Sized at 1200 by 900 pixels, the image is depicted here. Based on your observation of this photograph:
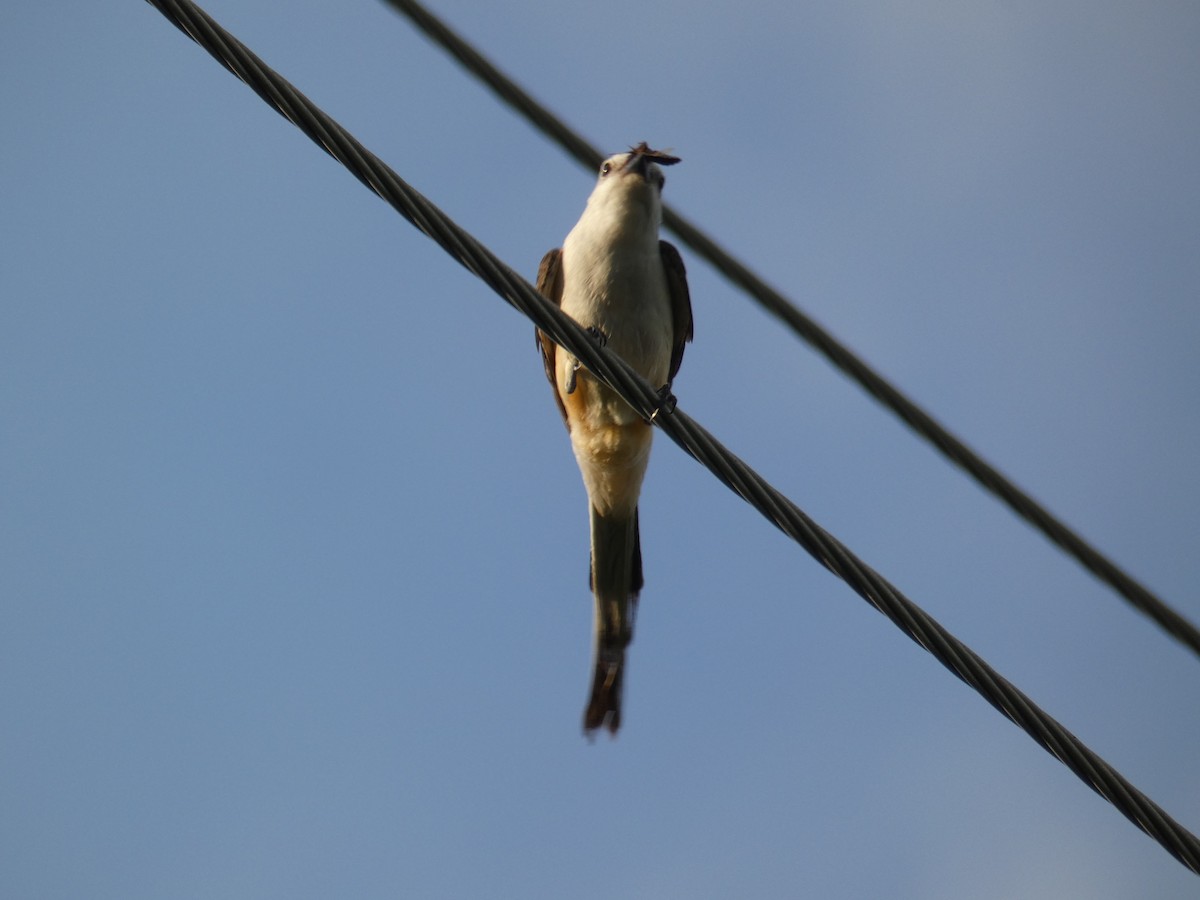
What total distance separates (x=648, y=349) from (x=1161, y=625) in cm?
288

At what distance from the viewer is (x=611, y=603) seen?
577 centimetres

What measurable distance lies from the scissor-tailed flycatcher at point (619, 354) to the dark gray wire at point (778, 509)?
2.17 m

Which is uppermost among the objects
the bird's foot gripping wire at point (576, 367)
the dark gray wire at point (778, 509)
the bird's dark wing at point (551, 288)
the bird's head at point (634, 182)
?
the bird's head at point (634, 182)

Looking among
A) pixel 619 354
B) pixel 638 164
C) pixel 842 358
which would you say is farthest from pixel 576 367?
pixel 842 358

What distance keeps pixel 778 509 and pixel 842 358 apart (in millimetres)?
1051

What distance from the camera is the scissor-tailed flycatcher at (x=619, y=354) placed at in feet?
19.1

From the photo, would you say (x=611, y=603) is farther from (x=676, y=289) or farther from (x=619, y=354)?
(x=676, y=289)

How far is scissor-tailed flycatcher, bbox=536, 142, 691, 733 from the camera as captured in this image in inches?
229

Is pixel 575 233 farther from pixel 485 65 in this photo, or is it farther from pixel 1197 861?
pixel 1197 861

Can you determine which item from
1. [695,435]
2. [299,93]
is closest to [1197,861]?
[695,435]

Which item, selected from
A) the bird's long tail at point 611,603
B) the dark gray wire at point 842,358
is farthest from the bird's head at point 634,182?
the bird's long tail at point 611,603

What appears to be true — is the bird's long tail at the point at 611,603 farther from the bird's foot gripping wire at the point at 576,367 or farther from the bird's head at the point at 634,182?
the bird's head at the point at 634,182

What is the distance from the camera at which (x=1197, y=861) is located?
3291 millimetres

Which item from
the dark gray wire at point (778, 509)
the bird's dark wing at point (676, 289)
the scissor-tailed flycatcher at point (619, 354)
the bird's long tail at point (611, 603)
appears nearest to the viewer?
the dark gray wire at point (778, 509)
